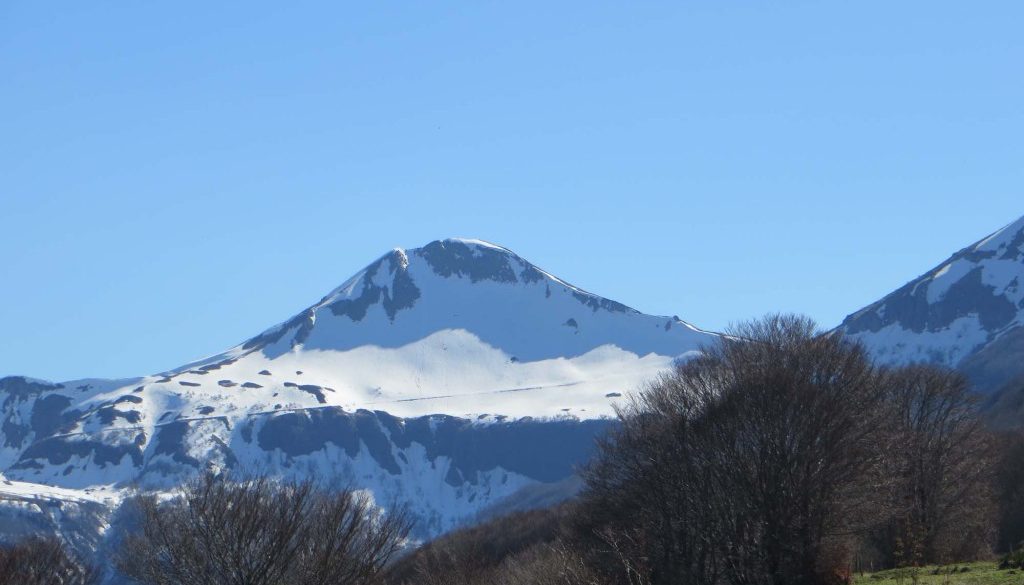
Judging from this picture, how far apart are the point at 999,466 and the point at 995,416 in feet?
324

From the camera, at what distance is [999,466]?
8881 centimetres

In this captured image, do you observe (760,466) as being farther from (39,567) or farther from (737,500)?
(39,567)

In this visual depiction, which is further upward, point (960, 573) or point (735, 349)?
point (735, 349)

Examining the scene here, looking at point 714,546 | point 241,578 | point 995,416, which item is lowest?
point 995,416

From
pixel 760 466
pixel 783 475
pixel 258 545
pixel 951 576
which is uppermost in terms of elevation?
pixel 258 545

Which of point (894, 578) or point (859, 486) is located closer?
point (894, 578)

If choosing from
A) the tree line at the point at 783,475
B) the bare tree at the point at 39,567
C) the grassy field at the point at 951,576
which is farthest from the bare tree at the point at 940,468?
the bare tree at the point at 39,567

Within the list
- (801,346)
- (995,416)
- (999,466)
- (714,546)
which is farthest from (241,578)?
(995,416)

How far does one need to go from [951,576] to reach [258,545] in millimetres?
26320

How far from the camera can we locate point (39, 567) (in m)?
79.7

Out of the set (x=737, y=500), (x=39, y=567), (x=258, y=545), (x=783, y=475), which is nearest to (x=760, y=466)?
(x=783, y=475)

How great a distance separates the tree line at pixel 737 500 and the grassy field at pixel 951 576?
8.44 ft

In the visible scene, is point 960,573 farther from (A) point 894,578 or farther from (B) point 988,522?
(B) point 988,522

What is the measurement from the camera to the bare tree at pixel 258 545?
174 ft
